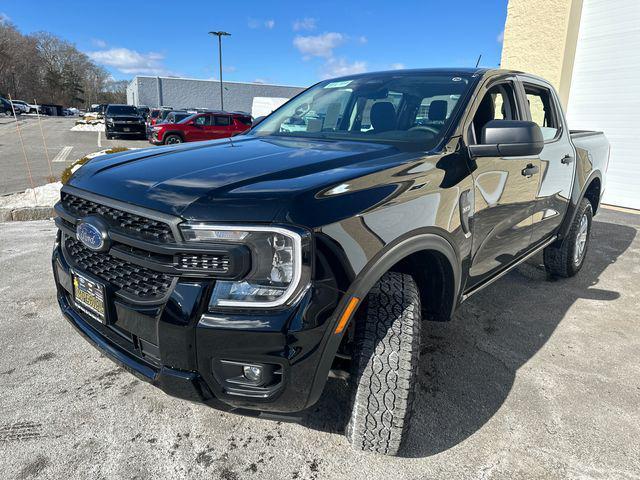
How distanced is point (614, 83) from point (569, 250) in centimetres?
633

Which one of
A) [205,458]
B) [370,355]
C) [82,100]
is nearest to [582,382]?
[370,355]

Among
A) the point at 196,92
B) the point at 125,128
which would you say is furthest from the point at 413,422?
the point at 196,92

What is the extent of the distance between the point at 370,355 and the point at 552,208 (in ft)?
8.16

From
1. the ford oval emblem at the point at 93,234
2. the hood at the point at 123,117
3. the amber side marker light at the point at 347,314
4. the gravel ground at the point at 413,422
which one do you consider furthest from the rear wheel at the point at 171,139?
the amber side marker light at the point at 347,314

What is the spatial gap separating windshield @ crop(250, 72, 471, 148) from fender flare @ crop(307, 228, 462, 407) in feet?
1.85

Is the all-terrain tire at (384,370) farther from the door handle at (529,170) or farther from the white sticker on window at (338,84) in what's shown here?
the white sticker on window at (338,84)

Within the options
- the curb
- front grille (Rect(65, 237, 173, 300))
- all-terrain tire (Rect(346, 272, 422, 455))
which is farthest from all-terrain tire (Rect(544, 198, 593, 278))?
the curb

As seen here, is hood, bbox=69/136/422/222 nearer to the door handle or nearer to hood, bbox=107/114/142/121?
the door handle

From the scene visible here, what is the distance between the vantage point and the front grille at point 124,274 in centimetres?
175

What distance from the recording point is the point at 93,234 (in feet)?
6.33

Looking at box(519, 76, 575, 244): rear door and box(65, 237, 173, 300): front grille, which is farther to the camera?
box(519, 76, 575, 244): rear door

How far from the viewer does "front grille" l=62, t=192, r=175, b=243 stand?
1.71 meters

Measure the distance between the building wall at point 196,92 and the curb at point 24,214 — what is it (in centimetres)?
5071

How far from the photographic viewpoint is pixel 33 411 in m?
2.36
